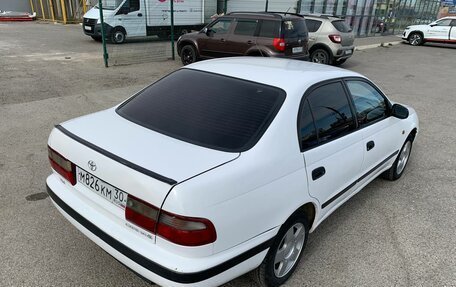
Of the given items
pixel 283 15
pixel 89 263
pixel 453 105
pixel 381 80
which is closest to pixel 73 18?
pixel 283 15

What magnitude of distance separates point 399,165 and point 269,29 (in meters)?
5.91

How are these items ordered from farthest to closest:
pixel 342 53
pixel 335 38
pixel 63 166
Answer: pixel 342 53 < pixel 335 38 < pixel 63 166

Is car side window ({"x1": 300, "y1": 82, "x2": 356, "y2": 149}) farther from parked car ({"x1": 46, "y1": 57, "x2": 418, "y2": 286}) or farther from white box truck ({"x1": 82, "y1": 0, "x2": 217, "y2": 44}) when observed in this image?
white box truck ({"x1": 82, "y1": 0, "x2": 217, "y2": 44})

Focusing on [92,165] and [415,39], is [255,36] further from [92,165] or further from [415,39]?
[415,39]

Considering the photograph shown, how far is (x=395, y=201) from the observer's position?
3.87m

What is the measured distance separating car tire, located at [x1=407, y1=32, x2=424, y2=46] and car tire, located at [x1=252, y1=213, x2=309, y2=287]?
20.8m

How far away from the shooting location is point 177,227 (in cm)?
184

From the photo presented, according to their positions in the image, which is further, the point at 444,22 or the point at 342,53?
the point at 444,22

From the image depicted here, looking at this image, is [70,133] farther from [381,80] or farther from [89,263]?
[381,80]

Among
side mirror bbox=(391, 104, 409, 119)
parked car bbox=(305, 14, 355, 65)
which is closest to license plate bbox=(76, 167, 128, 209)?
side mirror bbox=(391, 104, 409, 119)

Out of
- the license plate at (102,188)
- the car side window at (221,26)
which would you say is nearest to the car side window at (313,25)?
the car side window at (221,26)

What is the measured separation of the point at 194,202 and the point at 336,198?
5.10ft

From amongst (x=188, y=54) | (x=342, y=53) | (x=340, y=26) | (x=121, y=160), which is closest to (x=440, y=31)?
(x=340, y=26)

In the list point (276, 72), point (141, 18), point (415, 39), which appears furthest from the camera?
point (415, 39)
